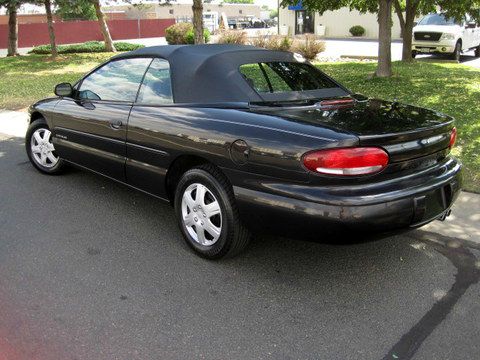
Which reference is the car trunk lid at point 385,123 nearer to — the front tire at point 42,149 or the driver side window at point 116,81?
the driver side window at point 116,81

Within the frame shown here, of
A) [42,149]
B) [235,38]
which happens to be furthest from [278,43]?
[42,149]

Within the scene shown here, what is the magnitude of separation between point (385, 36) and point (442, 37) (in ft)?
28.9

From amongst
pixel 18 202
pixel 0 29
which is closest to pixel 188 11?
pixel 0 29

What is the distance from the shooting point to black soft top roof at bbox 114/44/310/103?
3.74 meters

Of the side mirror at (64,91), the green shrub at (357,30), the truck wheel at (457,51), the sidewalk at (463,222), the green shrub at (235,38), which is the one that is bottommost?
the sidewalk at (463,222)

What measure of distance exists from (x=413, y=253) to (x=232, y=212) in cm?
150

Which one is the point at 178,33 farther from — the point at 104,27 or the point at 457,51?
the point at 457,51

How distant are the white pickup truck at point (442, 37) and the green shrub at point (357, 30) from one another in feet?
58.6

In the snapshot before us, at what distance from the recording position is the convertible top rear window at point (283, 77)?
391 cm

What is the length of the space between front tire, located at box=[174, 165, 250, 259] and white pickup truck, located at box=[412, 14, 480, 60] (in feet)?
56.5

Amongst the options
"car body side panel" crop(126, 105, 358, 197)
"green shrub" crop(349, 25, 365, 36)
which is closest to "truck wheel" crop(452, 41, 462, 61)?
"car body side panel" crop(126, 105, 358, 197)

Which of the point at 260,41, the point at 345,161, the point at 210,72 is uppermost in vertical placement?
the point at 260,41

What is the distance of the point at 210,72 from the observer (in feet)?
12.7

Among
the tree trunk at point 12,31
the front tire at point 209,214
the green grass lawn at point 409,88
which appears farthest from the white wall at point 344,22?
the front tire at point 209,214
